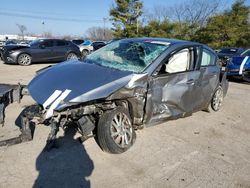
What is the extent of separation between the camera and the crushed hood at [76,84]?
3.27 meters

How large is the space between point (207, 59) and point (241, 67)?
555cm

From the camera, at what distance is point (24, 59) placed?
13.2 meters

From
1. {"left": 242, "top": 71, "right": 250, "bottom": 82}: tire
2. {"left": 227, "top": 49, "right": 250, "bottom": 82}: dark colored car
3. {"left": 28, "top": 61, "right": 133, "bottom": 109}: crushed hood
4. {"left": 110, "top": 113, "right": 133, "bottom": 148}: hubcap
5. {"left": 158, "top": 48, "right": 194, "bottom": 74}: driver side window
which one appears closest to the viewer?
{"left": 28, "top": 61, "right": 133, "bottom": 109}: crushed hood

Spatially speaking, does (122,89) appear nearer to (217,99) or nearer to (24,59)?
(217,99)

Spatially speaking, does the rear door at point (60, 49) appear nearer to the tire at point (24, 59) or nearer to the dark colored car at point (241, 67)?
the tire at point (24, 59)

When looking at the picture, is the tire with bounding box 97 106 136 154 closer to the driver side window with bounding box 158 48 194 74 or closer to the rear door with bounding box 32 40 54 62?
the driver side window with bounding box 158 48 194 74

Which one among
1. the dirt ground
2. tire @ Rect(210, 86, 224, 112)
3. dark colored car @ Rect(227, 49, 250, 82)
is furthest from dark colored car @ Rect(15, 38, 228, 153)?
dark colored car @ Rect(227, 49, 250, 82)

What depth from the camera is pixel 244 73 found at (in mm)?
10359

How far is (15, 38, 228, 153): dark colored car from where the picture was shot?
134 inches

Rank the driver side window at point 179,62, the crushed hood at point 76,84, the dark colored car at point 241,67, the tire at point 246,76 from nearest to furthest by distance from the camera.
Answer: the crushed hood at point 76,84 < the driver side window at point 179,62 < the dark colored car at point 241,67 < the tire at point 246,76

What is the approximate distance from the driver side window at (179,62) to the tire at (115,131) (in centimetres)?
104

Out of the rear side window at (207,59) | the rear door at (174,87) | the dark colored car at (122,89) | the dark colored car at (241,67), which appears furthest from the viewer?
the dark colored car at (241,67)

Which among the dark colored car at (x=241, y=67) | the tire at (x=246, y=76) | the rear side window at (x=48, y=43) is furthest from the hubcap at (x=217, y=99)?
the rear side window at (x=48, y=43)

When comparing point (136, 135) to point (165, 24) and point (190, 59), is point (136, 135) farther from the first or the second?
point (165, 24)
